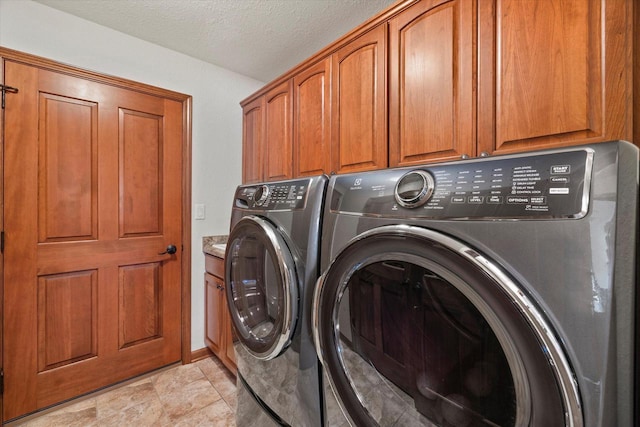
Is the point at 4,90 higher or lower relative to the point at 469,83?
higher

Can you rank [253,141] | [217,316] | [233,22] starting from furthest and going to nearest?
1. [253,141]
2. [217,316]
3. [233,22]

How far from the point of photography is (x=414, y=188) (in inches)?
26.7

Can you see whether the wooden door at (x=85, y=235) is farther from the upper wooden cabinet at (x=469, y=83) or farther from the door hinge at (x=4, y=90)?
the upper wooden cabinet at (x=469, y=83)

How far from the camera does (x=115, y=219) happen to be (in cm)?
193

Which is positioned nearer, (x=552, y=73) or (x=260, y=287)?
(x=552, y=73)

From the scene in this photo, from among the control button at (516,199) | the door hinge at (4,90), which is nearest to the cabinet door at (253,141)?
the door hinge at (4,90)

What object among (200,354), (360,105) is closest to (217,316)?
(200,354)

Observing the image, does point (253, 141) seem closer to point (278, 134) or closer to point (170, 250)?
point (278, 134)

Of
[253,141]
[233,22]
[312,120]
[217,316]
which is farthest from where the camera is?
[253,141]

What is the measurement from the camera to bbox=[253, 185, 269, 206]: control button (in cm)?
122

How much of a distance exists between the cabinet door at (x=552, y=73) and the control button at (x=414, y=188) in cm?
52

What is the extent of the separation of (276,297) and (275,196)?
16.1 inches

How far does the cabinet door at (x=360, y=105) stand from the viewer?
1339 millimetres

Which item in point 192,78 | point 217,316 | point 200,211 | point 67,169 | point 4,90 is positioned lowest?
point 217,316
